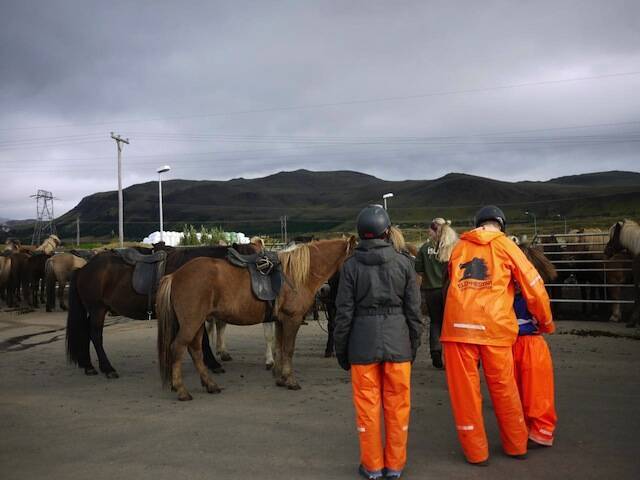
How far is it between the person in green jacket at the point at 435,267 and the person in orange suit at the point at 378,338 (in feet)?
9.22

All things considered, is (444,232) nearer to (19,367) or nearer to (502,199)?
(19,367)

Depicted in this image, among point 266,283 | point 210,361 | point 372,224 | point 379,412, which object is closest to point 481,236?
point 372,224

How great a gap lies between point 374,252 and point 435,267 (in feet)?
10.5

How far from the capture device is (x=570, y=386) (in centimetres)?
582

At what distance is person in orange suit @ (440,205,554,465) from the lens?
12.2 ft

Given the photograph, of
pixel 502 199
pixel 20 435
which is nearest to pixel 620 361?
pixel 20 435

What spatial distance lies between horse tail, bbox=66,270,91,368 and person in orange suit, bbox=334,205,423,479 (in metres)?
5.07

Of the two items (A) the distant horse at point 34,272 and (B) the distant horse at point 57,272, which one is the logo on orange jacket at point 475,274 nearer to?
(B) the distant horse at point 57,272

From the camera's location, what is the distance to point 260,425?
4.90 m

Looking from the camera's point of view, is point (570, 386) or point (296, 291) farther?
point (296, 291)

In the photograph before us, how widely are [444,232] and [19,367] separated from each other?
667 centimetres

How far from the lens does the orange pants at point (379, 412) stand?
11.7 feet

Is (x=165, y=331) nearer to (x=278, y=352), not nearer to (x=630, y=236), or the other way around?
(x=278, y=352)

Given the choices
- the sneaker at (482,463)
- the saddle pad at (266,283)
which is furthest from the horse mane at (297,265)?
the sneaker at (482,463)
